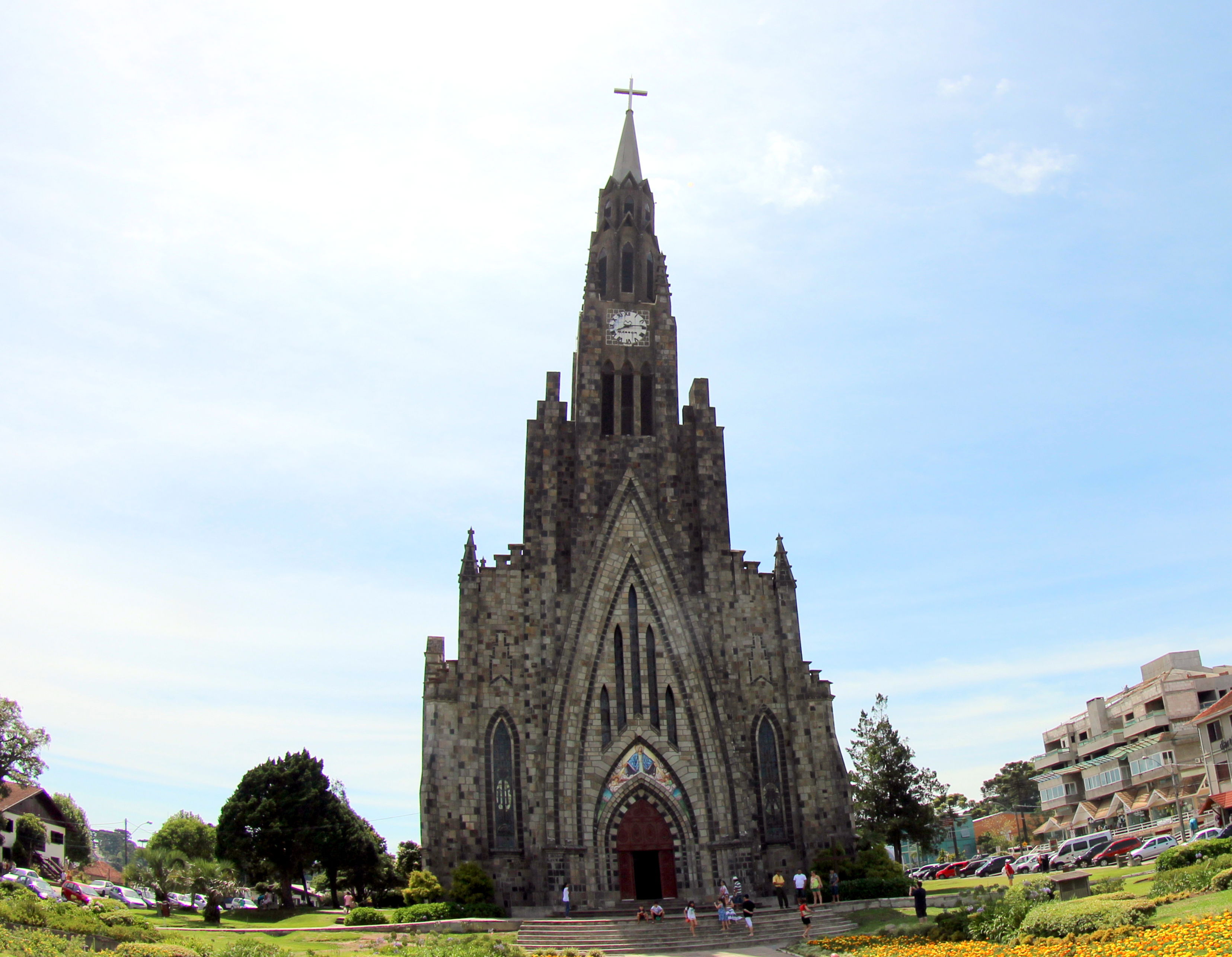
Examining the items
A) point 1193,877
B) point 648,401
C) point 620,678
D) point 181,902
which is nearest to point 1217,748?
point 620,678

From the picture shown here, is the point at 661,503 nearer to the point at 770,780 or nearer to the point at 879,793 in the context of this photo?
the point at 770,780

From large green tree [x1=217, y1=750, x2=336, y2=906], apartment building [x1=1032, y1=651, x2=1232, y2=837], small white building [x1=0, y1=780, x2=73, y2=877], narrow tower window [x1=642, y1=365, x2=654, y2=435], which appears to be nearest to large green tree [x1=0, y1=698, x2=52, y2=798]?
small white building [x1=0, y1=780, x2=73, y2=877]

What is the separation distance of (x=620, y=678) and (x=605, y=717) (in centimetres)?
176

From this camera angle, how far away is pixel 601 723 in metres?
42.2

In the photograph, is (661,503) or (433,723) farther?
(661,503)

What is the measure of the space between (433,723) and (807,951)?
1876 cm

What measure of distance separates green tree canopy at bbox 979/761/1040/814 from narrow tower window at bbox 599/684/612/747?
7639 cm

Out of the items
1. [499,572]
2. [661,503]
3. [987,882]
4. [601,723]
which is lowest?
[987,882]

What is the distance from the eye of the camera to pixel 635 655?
143 ft

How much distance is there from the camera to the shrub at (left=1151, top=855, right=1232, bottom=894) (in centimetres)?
2325

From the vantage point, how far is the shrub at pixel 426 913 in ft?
113

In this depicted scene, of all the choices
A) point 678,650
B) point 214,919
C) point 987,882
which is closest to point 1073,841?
point 987,882

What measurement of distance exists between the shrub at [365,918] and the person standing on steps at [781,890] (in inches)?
545

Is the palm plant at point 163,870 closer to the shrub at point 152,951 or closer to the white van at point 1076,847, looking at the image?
the shrub at point 152,951
